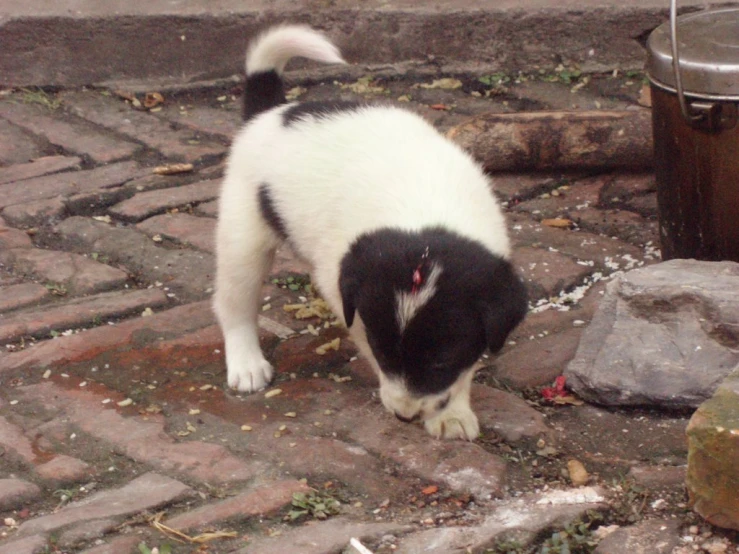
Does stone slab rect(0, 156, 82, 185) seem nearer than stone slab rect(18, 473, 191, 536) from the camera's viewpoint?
No

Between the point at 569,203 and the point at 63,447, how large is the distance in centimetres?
246

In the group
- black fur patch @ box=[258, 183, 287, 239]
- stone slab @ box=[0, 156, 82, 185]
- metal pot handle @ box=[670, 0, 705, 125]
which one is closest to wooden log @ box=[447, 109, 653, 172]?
metal pot handle @ box=[670, 0, 705, 125]

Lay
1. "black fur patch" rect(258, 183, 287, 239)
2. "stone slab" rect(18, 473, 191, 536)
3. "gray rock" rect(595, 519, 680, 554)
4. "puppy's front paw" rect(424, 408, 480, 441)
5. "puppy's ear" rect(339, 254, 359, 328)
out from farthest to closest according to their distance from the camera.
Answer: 1. "black fur patch" rect(258, 183, 287, 239)
2. "puppy's front paw" rect(424, 408, 480, 441)
3. "puppy's ear" rect(339, 254, 359, 328)
4. "stone slab" rect(18, 473, 191, 536)
5. "gray rock" rect(595, 519, 680, 554)

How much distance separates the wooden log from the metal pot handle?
1.15 metres

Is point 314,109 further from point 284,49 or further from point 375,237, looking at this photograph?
point 375,237

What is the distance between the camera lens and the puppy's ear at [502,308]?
2926 millimetres

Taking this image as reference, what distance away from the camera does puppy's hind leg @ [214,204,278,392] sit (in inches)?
144

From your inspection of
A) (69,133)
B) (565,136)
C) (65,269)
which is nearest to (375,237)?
(65,269)

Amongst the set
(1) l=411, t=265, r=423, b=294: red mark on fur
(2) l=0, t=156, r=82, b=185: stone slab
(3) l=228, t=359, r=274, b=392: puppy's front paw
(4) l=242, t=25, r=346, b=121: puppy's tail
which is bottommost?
(3) l=228, t=359, r=274, b=392: puppy's front paw

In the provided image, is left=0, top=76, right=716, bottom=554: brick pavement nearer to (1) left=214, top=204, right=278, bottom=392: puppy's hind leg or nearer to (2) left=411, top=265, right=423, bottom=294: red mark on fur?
(1) left=214, top=204, right=278, bottom=392: puppy's hind leg

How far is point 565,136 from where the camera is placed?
479cm

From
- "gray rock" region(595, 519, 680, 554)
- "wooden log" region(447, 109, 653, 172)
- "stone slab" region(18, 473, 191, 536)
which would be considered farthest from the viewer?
"wooden log" region(447, 109, 653, 172)

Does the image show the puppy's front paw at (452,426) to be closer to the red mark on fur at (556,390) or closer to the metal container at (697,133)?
the red mark on fur at (556,390)

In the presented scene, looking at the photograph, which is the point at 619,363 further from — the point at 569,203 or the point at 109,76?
the point at 109,76
